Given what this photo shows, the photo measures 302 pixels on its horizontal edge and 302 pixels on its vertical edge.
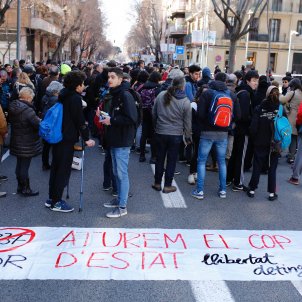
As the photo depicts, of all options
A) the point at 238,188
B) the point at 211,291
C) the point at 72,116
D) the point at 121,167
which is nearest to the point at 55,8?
the point at 238,188

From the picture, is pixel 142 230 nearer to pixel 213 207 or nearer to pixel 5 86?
pixel 213 207

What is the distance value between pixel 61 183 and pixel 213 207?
2181 millimetres

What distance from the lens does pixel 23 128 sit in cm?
648

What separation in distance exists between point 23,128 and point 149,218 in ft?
7.10

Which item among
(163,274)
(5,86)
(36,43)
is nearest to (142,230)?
(163,274)

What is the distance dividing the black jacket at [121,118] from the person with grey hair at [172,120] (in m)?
1.10

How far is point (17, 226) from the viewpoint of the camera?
5.59 meters

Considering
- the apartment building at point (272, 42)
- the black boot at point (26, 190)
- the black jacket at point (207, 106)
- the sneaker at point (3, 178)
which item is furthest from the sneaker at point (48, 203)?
the apartment building at point (272, 42)

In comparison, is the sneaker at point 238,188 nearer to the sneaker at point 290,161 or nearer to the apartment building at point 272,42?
the sneaker at point 290,161

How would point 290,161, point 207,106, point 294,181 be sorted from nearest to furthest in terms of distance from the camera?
A: point 207,106
point 294,181
point 290,161

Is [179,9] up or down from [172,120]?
up

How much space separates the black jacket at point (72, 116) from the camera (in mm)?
5734

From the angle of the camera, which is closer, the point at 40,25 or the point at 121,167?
the point at 121,167

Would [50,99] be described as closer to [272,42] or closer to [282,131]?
[282,131]
